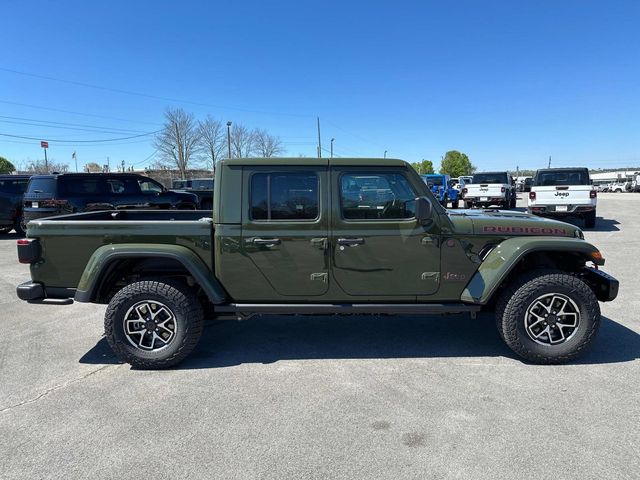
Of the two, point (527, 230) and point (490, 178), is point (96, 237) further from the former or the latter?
point (490, 178)

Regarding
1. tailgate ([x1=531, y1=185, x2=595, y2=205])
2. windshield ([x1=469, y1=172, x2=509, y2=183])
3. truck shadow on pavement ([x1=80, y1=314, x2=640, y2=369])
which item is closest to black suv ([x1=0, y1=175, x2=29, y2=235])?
truck shadow on pavement ([x1=80, y1=314, x2=640, y2=369])

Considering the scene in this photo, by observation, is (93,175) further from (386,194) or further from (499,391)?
(499,391)

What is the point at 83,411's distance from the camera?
311 centimetres

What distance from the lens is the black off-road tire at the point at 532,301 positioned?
12.1 feet

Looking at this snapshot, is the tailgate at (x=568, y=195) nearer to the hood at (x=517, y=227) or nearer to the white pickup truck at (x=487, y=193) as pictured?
the white pickup truck at (x=487, y=193)

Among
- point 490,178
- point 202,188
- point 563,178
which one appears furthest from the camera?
point 202,188

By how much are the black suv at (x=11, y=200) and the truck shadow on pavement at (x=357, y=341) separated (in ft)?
35.4

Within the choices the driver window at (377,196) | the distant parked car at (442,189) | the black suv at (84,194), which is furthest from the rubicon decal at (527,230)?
the distant parked car at (442,189)

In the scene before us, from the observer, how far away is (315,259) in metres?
3.75

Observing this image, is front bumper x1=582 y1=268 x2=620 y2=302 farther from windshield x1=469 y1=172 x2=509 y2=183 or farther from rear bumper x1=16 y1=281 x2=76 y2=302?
windshield x1=469 y1=172 x2=509 y2=183

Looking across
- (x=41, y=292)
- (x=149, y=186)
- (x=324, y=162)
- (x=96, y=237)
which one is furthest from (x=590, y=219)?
(x=41, y=292)

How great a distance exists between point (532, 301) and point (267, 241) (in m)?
2.34

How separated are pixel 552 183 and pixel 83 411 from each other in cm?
Result: 1426

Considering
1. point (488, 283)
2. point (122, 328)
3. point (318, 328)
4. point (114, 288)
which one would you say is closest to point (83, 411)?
point (122, 328)
